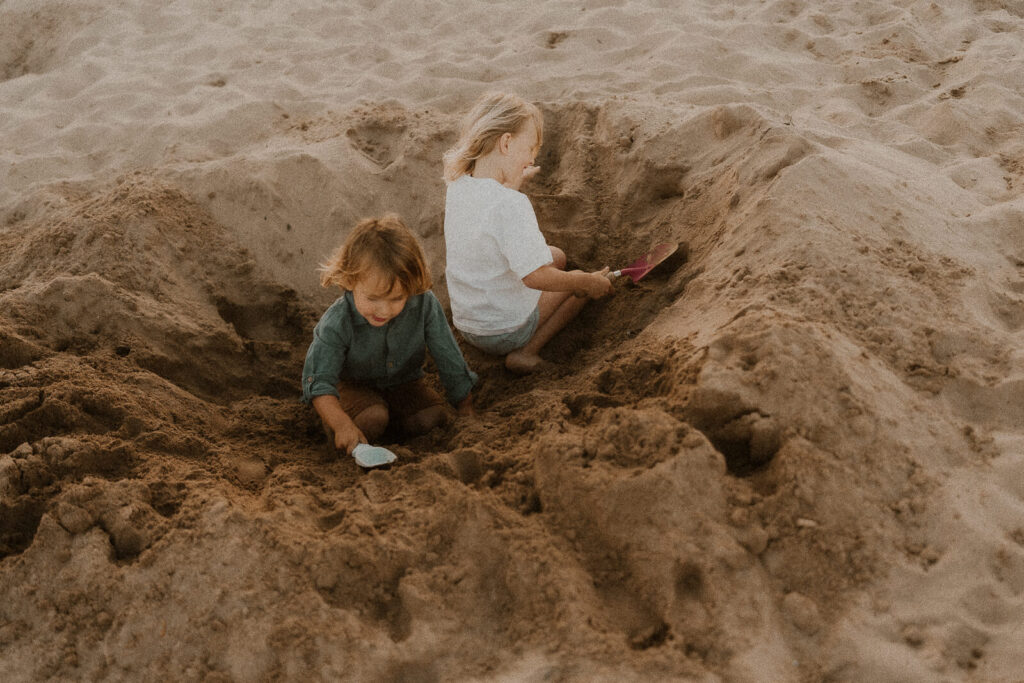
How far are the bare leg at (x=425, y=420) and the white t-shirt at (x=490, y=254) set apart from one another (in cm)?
39

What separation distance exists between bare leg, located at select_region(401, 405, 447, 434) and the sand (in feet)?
0.34

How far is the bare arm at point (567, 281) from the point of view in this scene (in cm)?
250

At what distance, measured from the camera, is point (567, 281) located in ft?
8.40

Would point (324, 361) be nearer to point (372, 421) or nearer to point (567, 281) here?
point (372, 421)

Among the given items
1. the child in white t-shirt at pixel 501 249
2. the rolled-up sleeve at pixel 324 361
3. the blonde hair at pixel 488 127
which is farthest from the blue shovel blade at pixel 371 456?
the blonde hair at pixel 488 127

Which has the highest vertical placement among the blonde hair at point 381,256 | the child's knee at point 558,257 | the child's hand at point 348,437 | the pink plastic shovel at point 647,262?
the blonde hair at point 381,256

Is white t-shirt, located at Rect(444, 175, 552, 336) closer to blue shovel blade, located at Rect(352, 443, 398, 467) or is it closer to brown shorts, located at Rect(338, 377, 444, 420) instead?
brown shorts, located at Rect(338, 377, 444, 420)

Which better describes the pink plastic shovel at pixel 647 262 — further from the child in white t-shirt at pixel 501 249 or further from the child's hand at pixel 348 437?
the child's hand at pixel 348 437

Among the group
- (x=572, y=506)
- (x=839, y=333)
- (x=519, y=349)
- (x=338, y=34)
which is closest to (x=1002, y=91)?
(x=839, y=333)

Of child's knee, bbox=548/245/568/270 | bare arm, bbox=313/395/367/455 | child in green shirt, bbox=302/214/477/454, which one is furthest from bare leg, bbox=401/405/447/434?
child's knee, bbox=548/245/568/270

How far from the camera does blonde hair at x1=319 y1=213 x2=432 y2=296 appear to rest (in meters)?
2.18

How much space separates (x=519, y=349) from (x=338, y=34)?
9.86 feet

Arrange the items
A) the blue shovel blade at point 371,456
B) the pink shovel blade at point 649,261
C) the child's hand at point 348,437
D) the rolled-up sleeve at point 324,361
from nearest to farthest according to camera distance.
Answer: the blue shovel blade at point 371,456
the child's hand at point 348,437
the rolled-up sleeve at point 324,361
the pink shovel blade at point 649,261

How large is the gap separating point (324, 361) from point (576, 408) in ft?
2.69
